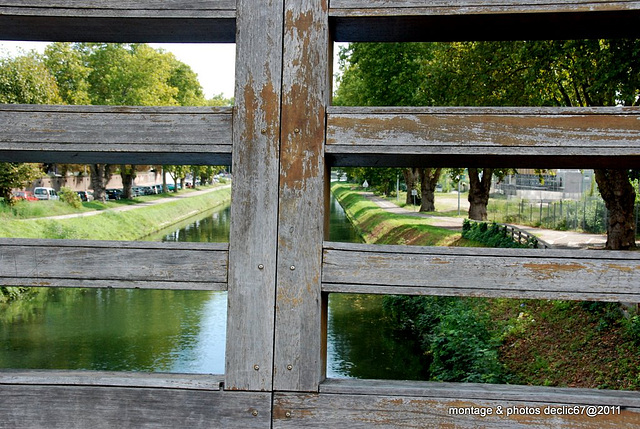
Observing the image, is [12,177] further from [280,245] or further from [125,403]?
[280,245]

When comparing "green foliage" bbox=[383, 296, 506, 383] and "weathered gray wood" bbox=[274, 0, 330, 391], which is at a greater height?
"weathered gray wood" bbox=[274, 0, 330, 391]

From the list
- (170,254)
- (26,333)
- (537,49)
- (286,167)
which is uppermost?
(537,49)

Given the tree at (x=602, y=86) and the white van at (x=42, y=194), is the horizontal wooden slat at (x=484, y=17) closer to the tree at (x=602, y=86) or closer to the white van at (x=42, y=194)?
the tree at (x=602, y=86)

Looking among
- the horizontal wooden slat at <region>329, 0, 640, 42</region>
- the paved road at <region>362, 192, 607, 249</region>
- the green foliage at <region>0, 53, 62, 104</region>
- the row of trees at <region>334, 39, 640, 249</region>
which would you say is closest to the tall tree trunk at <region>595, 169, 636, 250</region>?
the row of trees at <region>334, 39, 640, 249</region>

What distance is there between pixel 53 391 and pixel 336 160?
62.6 inches

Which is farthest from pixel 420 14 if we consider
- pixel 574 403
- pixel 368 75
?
pixel 368 75

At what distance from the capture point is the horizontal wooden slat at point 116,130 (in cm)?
288

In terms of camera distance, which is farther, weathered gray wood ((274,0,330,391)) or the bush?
the bush

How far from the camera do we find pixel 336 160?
3.03 metres

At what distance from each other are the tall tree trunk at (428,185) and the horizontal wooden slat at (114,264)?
3346 centimetres

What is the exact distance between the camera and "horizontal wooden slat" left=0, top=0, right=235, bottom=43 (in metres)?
2.86

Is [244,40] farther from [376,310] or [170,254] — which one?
[376,310]

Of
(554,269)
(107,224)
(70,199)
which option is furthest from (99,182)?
(554,269)

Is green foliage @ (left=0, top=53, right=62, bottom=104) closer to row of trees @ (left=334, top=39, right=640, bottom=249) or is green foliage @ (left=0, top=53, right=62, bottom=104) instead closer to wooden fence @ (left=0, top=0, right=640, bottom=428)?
row of trees @ (left=334, top=39, right=640, bottom=249)
